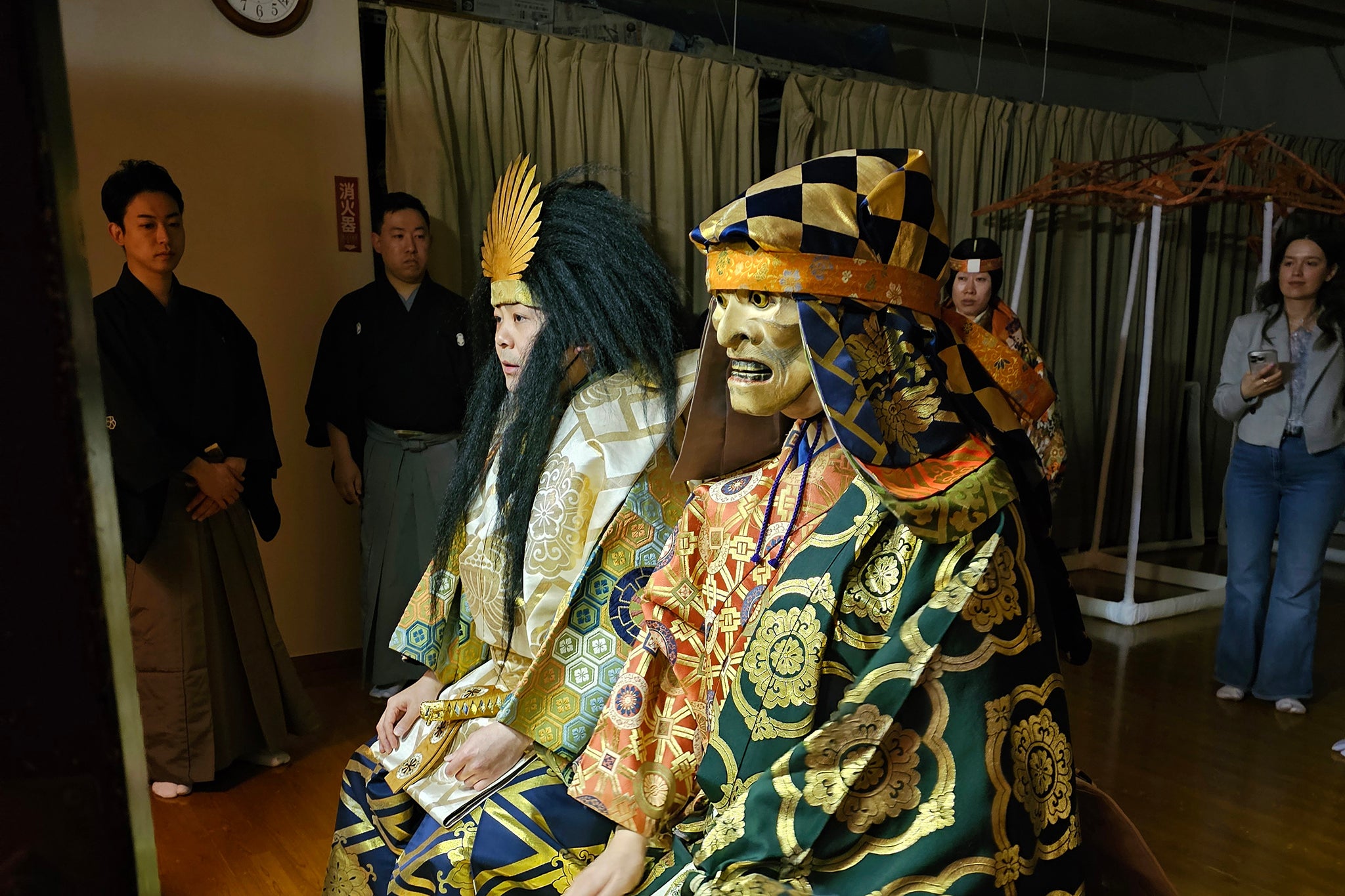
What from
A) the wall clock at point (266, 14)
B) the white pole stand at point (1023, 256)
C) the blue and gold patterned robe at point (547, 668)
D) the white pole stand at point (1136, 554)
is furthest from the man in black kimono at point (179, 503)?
the white pole stand at point (1023, 256)

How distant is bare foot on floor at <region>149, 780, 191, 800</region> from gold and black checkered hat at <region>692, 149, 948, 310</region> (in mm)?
2207

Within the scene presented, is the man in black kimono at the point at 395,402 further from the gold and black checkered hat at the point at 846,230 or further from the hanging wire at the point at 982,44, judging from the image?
the hanging wire at the point at 982,44

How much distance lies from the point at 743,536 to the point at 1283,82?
5.73 metres

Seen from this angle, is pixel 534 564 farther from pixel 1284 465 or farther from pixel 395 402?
pixel 1284 465

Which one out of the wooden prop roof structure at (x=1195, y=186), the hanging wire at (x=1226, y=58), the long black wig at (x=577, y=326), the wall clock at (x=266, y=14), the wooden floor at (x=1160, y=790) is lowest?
the wooden floor at (x=1160, y=790)

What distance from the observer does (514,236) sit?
155cm

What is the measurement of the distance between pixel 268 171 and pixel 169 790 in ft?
6.36

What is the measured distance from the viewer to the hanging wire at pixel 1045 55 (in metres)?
4.82

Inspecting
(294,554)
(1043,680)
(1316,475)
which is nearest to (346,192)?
(294,554)

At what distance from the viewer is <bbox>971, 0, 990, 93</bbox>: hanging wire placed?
15.4 feet

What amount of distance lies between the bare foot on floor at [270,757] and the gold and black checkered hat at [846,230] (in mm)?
2233

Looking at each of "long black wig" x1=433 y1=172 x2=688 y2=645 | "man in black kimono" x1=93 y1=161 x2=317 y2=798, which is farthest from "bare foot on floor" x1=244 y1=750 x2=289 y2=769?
"long black wig" x1=433 y1=172 x2=688 y2=645

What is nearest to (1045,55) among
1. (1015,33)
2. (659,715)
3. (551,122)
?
(1015,33)

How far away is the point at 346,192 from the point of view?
3354 mm
